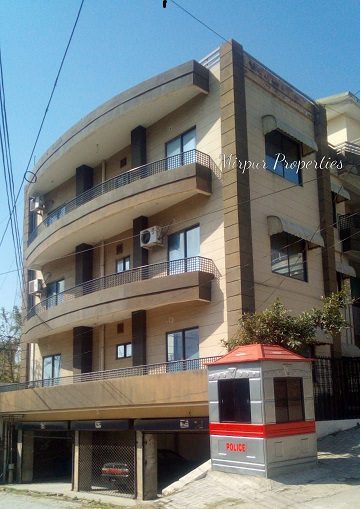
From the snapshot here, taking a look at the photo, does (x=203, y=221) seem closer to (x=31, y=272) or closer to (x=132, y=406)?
(x=132, y=406)

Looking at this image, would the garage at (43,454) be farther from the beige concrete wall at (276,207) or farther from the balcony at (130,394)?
the beige concrete wall at (276,207)

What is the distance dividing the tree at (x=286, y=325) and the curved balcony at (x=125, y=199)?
219 inches

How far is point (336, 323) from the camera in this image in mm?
15570

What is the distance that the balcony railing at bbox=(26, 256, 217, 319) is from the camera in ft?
61.2

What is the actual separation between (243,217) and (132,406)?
7215 millimetres

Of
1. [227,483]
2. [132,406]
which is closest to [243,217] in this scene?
[132,406]

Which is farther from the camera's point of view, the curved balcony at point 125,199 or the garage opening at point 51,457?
the garage opening at point 51,457

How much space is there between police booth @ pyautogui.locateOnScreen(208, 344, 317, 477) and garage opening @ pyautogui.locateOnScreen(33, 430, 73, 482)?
1366cm

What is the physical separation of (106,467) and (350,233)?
1402cm

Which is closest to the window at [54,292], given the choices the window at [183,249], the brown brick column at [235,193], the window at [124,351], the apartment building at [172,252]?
the apartment building at [172,252]

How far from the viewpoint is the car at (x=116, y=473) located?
1745 cm

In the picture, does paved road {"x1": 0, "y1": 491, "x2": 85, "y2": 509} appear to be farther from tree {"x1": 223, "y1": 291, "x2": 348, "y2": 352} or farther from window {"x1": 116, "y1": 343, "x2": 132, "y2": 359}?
tree {"x1": 223, "y1": 291, "x2": 348, "y2": 352}

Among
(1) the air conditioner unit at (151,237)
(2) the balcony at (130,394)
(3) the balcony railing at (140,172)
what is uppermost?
(3) the balcony railing at (140,172)

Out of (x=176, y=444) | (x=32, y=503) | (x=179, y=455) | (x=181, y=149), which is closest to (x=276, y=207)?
(x=181, y=149)
